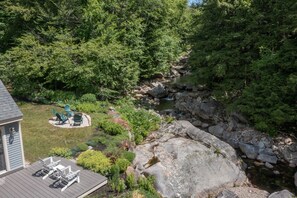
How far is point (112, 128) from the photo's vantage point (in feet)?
50.9

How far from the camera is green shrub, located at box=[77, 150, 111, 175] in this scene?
11820mm

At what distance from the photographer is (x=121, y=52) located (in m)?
22.7

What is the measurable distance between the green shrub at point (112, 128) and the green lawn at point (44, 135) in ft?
2.25

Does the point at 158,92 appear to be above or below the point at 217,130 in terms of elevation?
above

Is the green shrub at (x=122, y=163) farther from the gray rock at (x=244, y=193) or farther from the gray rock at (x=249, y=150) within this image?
the gray rock at (x=249, y=150)

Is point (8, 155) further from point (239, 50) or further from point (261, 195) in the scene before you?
point (239, 50)

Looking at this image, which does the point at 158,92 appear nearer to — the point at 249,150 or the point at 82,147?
the point at 249,150

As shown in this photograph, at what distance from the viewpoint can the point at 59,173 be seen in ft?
35.8

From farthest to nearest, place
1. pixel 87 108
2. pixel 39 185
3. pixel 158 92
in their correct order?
pixel 158 92
pixel 87 108
pixel 39 185

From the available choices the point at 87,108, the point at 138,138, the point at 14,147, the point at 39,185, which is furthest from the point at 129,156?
the point at 87,108

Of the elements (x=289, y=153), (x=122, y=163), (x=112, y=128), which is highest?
(x=112, y=128)

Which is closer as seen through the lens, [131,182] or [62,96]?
[131,182]

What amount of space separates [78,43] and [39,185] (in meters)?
15.1

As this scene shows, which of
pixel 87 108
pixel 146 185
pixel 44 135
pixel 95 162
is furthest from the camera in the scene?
pixel 87 108
